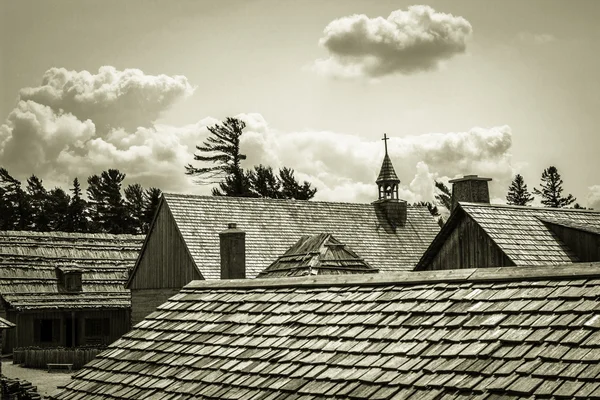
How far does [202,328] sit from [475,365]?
169 inches

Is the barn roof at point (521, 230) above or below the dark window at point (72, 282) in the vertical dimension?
above

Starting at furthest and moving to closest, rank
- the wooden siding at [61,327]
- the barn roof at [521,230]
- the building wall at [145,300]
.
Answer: the wooden siding at [61,327] < the building wall at [145,300] < the barn roof at [521,230]

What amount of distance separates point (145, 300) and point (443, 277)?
28939mm

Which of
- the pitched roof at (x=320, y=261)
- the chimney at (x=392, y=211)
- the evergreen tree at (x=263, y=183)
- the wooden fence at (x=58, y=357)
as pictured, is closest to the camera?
the pitched roof at (x=320, y=261)

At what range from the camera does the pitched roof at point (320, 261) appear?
83.5ft

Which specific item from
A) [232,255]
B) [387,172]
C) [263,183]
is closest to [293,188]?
[263,183]

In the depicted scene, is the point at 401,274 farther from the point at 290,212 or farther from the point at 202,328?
the point at 290,212

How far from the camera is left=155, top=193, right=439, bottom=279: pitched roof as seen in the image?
3316cm

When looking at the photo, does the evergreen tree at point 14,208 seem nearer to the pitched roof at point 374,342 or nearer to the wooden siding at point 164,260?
the wooden siding at point 164,260

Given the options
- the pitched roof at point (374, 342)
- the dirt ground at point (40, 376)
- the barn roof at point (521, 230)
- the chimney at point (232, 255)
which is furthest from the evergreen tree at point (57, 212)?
the pitched roof at point (374, 342)

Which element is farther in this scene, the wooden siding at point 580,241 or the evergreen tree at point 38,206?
the evergreen tree at point 38,206

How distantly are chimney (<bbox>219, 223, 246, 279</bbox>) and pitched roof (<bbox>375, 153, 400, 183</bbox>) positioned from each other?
27650 millimetres

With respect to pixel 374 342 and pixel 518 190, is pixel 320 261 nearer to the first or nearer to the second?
pixel 374 342

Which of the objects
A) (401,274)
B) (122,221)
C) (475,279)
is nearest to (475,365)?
(475,279)
